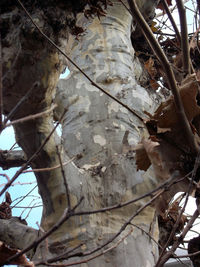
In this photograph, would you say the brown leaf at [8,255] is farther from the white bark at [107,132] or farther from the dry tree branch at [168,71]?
the dry tree branch at [168,71]

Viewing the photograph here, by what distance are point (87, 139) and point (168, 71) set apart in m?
0.60

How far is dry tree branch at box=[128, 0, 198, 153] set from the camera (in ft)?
3.51

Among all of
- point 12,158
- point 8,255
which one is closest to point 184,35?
point 8,255

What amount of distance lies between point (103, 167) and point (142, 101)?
475 millimetres

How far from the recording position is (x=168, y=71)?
3.58 ft

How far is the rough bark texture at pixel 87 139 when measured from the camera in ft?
3.64

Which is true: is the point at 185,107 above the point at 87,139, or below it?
below

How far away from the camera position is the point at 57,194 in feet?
4.25

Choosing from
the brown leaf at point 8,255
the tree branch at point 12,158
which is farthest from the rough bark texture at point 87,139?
the tree branch at point 12,158

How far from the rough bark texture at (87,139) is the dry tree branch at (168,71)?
26 centimetres

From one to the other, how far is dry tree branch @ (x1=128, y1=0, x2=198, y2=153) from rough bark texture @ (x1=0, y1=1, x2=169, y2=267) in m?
0.26

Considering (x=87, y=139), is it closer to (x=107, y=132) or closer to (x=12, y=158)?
(x=107, y=132)

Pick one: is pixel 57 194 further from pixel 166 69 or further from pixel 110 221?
pixel 166 69

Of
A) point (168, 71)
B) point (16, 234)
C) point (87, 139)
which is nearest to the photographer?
point (168, 71)
